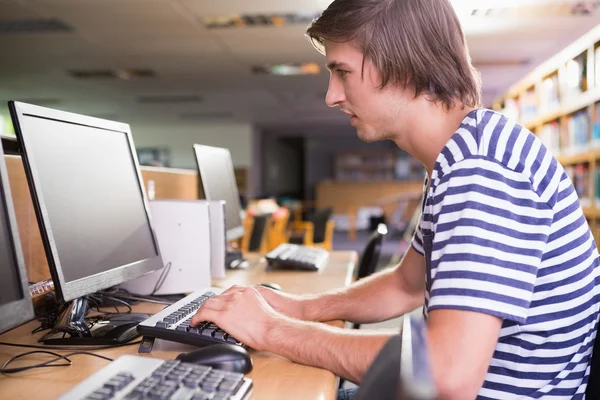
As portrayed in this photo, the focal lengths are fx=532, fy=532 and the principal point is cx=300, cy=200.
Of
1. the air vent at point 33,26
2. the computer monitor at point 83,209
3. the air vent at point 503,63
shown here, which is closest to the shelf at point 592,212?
the computer monitor at point 83,209

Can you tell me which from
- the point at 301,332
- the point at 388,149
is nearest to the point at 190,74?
the point at 301,332

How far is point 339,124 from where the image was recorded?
13.2 m

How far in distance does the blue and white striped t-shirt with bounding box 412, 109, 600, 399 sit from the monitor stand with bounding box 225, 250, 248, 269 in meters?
1.36

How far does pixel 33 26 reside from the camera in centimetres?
509

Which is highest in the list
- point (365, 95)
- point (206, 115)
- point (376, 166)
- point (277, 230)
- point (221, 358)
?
point (206, 115)

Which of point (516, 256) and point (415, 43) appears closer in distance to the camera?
point (516, 256)

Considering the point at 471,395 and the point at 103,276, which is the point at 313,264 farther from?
the point at 471,395

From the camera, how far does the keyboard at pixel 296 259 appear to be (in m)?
2.06

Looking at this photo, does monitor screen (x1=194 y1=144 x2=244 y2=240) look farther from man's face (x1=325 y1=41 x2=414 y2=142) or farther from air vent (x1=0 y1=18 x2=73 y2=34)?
air vent (x1=0 y1=18 x2=73 y2=34)

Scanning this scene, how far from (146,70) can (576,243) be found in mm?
6824

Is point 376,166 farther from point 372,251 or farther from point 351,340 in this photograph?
point 351,340

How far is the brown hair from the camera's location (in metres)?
1.06

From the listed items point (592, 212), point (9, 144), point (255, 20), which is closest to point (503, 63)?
point (255, 20)

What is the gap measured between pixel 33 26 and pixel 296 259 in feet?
14.3
